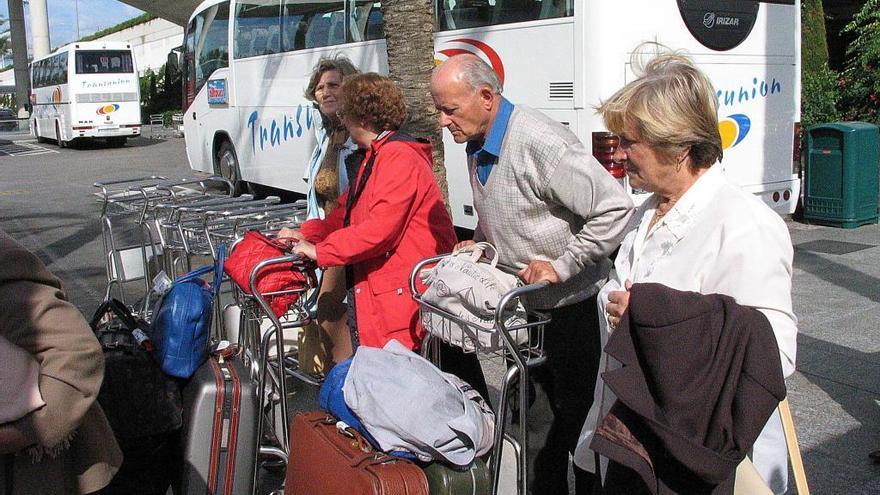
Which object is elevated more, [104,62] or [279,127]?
[104,62]

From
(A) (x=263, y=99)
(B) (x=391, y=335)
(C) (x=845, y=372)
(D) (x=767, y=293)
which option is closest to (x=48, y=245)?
(A) (x=263, y=99)

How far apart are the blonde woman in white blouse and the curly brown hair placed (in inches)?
60.0

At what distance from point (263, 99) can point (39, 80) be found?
2420cm

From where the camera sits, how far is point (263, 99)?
12414 millimetres

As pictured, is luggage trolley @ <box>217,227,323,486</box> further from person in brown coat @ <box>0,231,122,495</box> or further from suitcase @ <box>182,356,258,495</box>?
person in brown coat @ <box>0,231,122,495</box>

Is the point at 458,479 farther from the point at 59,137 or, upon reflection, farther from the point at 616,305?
the point at 59,137

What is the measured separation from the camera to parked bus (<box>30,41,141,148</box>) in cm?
2888

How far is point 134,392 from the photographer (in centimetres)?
308

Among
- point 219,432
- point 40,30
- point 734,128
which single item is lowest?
point 219,432

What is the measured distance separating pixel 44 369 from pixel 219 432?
4.42ft

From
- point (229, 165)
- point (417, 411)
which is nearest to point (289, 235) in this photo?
point (417, 411)

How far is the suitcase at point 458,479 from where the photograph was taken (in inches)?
111

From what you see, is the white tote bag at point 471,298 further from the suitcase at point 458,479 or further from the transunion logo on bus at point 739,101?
the transunion logo on bus at point 739,101

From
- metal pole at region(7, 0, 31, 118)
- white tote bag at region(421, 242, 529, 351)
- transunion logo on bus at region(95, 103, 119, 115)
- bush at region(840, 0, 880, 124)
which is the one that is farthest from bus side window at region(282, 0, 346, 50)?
metal pole at region(7, 0, 31, 118)
